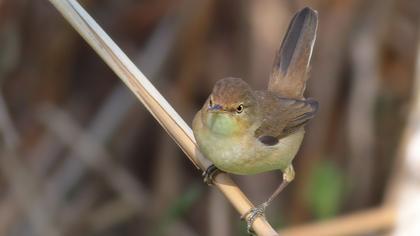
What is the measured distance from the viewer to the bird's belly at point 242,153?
2.76 meters

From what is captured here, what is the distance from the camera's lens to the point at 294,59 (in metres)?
3.28

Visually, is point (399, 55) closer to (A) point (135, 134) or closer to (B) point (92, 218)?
(A) point (135, 134)

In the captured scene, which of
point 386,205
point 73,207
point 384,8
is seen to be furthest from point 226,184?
point 73,207

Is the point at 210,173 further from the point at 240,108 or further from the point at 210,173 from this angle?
the point at 240,108

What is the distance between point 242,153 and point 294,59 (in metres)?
0.62

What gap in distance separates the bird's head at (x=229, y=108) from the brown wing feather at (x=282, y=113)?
118 mm

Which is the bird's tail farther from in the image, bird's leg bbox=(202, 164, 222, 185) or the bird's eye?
bird's leg bbox=(202, 164, 222, 185)

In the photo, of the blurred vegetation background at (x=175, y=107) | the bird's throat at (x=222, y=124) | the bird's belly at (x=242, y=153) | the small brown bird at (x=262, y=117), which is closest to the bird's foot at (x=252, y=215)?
the small brown bird at (x=262, y=117)

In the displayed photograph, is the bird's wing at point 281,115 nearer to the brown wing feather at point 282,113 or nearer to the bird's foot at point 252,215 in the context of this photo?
the brown wing feather at point 282,113

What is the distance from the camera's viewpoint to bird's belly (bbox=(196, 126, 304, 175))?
276 centimetres

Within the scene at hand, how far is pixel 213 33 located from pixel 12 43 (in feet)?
3.37

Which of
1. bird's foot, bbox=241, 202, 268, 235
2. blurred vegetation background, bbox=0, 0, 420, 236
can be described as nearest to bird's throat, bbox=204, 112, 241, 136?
bird's foot, bbox=241, 202, 268, 235

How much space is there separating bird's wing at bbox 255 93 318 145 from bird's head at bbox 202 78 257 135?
11 cm

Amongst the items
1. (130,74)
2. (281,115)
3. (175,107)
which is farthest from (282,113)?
(175,107)
